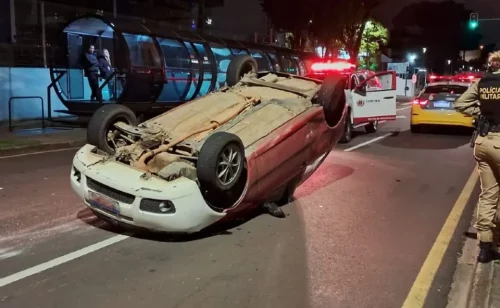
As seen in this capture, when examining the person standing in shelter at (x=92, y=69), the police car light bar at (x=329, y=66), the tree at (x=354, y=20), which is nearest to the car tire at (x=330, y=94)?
the police car light bar at (x=329, y=66)

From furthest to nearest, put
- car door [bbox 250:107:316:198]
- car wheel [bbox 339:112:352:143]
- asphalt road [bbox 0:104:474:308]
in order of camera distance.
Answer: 1. car wheel [bbox 339:112:352:143]
2. car door [bbox 250:107:316:198]
3. asphalt road [bbox 0:104:474:308]

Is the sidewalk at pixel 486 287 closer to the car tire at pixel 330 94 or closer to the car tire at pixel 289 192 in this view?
the car tire at pixel 289 192

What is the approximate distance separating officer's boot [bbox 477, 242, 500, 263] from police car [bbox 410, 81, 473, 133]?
33.6 feet

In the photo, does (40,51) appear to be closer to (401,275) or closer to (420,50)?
(401,275)

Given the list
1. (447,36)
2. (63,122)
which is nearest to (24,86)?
(63,122)

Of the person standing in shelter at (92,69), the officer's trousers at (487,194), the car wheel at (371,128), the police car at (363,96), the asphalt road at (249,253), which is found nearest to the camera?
the asphalt road at (249,253)

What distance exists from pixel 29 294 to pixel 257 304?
1.74 metres

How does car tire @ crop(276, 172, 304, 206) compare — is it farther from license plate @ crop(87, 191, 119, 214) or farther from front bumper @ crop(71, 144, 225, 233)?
license plate @ crop(87, 191, 119, 214)

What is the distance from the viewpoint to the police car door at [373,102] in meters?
13.9

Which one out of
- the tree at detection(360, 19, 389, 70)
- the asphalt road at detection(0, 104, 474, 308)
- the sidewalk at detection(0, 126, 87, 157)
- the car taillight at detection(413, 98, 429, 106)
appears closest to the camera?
the asphalt road at detection(0, 104, 474, 308)

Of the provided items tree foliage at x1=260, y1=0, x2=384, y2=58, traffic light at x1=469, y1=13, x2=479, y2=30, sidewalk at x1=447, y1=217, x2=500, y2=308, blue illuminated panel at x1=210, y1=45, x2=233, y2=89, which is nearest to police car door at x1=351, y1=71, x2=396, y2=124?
blue illuminated panel at x1=210, y1=45, x2=233, y2=89

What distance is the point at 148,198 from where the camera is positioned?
4.94 meters

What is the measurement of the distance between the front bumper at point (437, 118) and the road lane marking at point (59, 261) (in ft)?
37.7

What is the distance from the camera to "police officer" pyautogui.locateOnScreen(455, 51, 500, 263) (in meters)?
4.73
